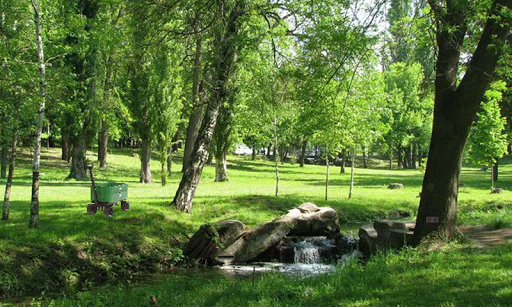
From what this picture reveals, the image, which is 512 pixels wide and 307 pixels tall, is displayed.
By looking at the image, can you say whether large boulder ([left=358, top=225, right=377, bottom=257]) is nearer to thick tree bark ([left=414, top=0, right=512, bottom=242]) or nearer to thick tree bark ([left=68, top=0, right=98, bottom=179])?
thick tree bark ([left=414, top=0, right=512, bottom=242])

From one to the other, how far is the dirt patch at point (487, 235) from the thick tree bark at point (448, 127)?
0.76 metres

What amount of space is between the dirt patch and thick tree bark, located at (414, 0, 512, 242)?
756 millimetres

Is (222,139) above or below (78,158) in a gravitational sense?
above

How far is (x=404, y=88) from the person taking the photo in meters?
59.1

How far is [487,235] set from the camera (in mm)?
10836

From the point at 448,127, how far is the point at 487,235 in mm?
3431

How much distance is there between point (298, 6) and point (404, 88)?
48283 millimetres

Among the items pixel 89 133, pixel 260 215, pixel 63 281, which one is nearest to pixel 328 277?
pixel 63 281

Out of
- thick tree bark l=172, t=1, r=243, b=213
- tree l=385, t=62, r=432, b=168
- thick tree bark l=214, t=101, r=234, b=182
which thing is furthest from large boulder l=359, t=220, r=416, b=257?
tree l=385, t=62, r=432, b=168

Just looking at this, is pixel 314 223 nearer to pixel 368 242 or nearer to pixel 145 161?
pixel 368 242

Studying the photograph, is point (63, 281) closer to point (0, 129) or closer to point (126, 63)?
point (0, 129)

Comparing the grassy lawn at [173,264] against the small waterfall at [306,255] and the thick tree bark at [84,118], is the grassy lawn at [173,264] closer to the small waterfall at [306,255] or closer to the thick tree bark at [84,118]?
the small waterfall at [306,255]

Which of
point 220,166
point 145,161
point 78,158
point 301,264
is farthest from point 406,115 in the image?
point 301,264

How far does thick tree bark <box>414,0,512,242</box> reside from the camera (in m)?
9.10
